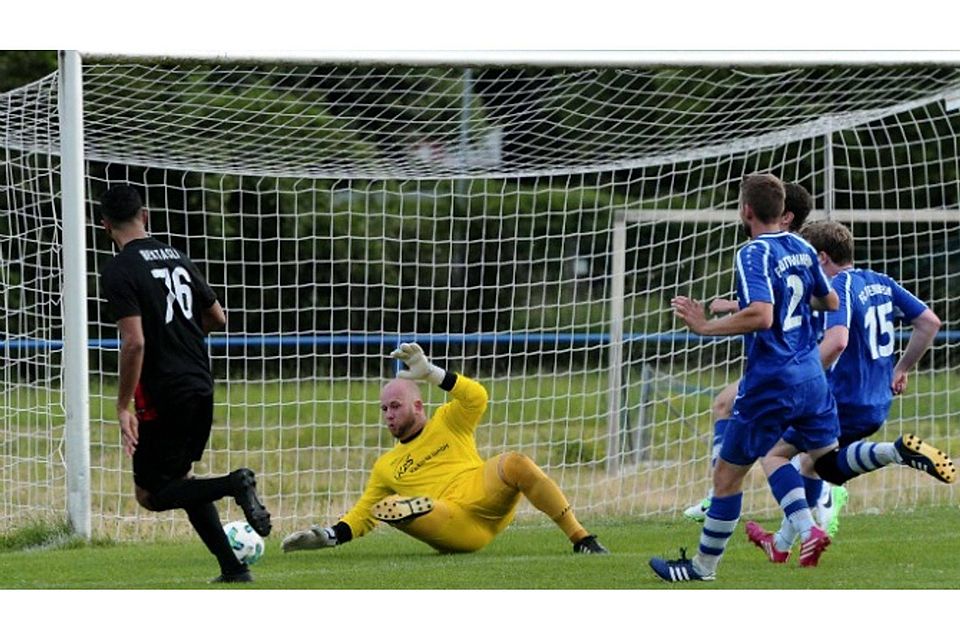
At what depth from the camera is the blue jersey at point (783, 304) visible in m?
6.40

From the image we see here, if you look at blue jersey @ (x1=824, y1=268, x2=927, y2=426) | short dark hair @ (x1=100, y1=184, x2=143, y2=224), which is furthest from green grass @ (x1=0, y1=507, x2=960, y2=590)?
short dark hair @ (x1=100, y1=184, x2=143, y2=224)

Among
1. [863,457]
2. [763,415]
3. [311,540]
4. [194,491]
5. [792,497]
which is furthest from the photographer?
[311,540]

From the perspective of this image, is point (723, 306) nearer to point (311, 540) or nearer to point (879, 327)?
point (879, 327)

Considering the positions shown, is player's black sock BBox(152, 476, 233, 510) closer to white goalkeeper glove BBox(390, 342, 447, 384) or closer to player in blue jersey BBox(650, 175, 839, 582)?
white goalkeeper glove BBox(390, 342, 447, 384)

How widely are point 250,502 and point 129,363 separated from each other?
Result: 78 cm

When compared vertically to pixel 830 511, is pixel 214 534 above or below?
above

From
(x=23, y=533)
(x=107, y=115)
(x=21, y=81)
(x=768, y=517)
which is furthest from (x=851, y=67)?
(x=21, y=81)

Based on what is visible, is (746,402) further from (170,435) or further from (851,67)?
(851,67)

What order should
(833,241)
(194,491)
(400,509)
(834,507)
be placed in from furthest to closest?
(834,507)
(833,241)
(400,509)
(194,491)

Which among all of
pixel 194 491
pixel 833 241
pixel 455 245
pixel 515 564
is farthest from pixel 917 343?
pixel 455 245

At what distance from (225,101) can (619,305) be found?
132 inches

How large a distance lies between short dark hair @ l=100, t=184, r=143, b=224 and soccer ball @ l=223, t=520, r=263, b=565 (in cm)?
166

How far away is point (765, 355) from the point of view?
21.3 feet

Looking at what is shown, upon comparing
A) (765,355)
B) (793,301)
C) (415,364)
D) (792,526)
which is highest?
(793,301)
